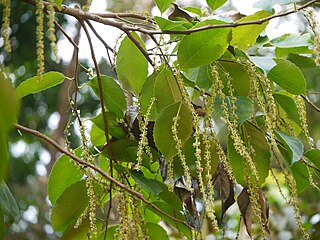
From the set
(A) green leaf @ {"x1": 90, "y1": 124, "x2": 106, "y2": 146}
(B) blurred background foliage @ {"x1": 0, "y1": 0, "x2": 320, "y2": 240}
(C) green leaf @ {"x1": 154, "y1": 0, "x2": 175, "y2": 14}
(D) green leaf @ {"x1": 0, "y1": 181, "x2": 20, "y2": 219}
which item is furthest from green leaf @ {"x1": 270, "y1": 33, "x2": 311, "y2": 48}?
(B) blurred background foliage @ {"x1": 0, "y1": 0, "x2": 320, "y2": 240}

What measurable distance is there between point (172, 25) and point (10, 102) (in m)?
0.44

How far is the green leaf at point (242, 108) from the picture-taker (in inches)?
27.2

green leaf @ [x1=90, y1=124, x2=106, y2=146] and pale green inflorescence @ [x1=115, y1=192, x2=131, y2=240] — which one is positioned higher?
green leaf @ [x1=90, y1=124, x2=106, y2=146]

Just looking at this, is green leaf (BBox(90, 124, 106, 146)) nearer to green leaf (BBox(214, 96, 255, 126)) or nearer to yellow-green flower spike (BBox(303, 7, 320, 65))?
green leaf (BBox(214, 96, 255, 126))

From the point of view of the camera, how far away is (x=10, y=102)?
273 millimetres

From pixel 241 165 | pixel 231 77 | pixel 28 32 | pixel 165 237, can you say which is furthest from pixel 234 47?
pixel 28 32

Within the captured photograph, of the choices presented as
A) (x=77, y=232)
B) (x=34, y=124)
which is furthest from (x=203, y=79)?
(x=34, y=124)

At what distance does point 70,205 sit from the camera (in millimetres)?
768

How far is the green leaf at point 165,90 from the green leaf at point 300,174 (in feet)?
0.64

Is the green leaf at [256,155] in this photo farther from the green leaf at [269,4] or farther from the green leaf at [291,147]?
the green leaf at [269,4]

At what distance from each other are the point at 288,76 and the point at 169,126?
0.18 metres

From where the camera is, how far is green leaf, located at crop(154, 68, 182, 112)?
71cm

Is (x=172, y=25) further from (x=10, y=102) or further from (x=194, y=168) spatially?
(x=10, y=102)

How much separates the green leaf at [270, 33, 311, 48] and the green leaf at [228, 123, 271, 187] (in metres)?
0.15
